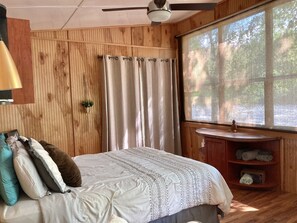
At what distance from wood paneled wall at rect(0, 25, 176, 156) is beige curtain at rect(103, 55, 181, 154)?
22cm

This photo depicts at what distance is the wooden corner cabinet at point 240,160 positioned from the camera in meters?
3.39

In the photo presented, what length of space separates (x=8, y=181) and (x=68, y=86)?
2.66 metres

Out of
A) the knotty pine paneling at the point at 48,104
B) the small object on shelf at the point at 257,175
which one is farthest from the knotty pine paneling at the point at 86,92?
the small object on shelf at the point at 257,175

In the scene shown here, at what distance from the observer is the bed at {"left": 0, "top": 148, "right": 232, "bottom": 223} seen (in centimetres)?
172

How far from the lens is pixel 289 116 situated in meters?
3.28

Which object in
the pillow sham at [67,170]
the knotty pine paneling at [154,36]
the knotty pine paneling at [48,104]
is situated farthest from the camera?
the knotty pine paneling at [154,36]

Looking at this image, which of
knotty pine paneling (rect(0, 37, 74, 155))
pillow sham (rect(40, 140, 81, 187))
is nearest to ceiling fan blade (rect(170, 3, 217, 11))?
pillow sham (rect(40, 140, 81, 187))

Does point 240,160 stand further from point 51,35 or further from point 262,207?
point 51,35

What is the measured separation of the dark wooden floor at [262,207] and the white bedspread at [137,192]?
A: 0.52m

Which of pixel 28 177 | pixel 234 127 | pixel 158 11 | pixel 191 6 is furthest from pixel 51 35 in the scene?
pixel 234 127

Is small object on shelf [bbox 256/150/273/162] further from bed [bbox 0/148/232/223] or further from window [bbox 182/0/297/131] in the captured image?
bed [bbox 0/148/232/223]

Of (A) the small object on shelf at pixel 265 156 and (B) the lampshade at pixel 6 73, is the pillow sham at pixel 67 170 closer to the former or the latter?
(B) the lampshade at pixel 6 73

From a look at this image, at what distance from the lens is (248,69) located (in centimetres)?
377

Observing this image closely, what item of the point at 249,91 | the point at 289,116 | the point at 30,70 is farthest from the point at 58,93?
the point at 289,116
